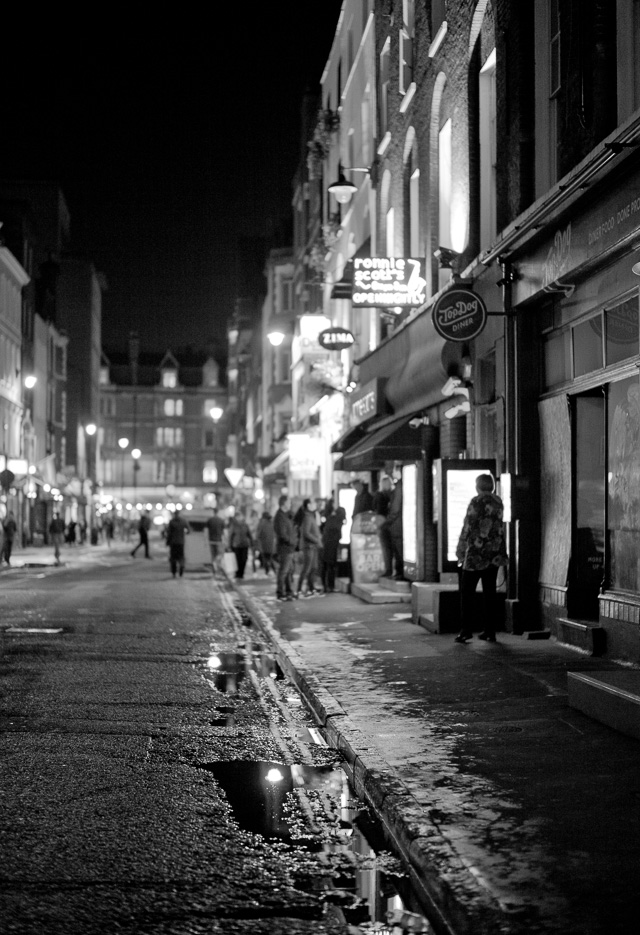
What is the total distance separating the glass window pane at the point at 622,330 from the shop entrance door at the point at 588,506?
1182 mm

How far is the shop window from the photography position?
48.1ft

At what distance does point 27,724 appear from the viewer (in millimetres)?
9281

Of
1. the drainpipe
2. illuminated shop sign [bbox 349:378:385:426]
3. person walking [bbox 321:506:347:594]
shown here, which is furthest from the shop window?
illuminated shop sign [bbox 349:378:385:426]

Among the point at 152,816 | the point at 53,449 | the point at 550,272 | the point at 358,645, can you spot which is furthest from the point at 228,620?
the point at 53,449

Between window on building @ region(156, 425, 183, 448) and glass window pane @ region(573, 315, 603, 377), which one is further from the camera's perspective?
window on building @ region(156, 425, 183, 448)

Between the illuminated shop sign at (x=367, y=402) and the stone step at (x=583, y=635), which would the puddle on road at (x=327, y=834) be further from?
the illuminated shop sign at (x=367, y=402)

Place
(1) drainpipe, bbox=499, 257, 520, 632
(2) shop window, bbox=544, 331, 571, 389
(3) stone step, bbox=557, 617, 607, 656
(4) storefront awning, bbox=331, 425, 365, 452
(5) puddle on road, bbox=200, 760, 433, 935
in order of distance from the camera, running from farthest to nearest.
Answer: (4) storefront awning, bbox=331, 425, 365, 452 < (1) drainpipe, bbox=499, 257, 520, 632 < (2) shop window, bbox=544, 331, 571, 389 < (3) stone step, bbox=557, 617, 607, 656 < (5) puddle on road, bbox=200, 760, 433, 935

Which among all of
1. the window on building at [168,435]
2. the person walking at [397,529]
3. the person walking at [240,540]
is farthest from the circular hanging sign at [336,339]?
the window on building at [168,435]

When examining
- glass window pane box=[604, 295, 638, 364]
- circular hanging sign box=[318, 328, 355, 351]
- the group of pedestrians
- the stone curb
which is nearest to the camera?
the stone curb

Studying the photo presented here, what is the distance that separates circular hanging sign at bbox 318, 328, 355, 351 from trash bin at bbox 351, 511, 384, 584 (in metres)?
9.39

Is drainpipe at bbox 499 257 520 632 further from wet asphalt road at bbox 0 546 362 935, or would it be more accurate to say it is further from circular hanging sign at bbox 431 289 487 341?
wet asphalt road at bbox 0 546 362 935

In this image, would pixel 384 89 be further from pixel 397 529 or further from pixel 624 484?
pixel 624 484

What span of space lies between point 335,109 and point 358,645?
28.6 metres

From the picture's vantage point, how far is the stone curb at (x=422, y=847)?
470 cm
